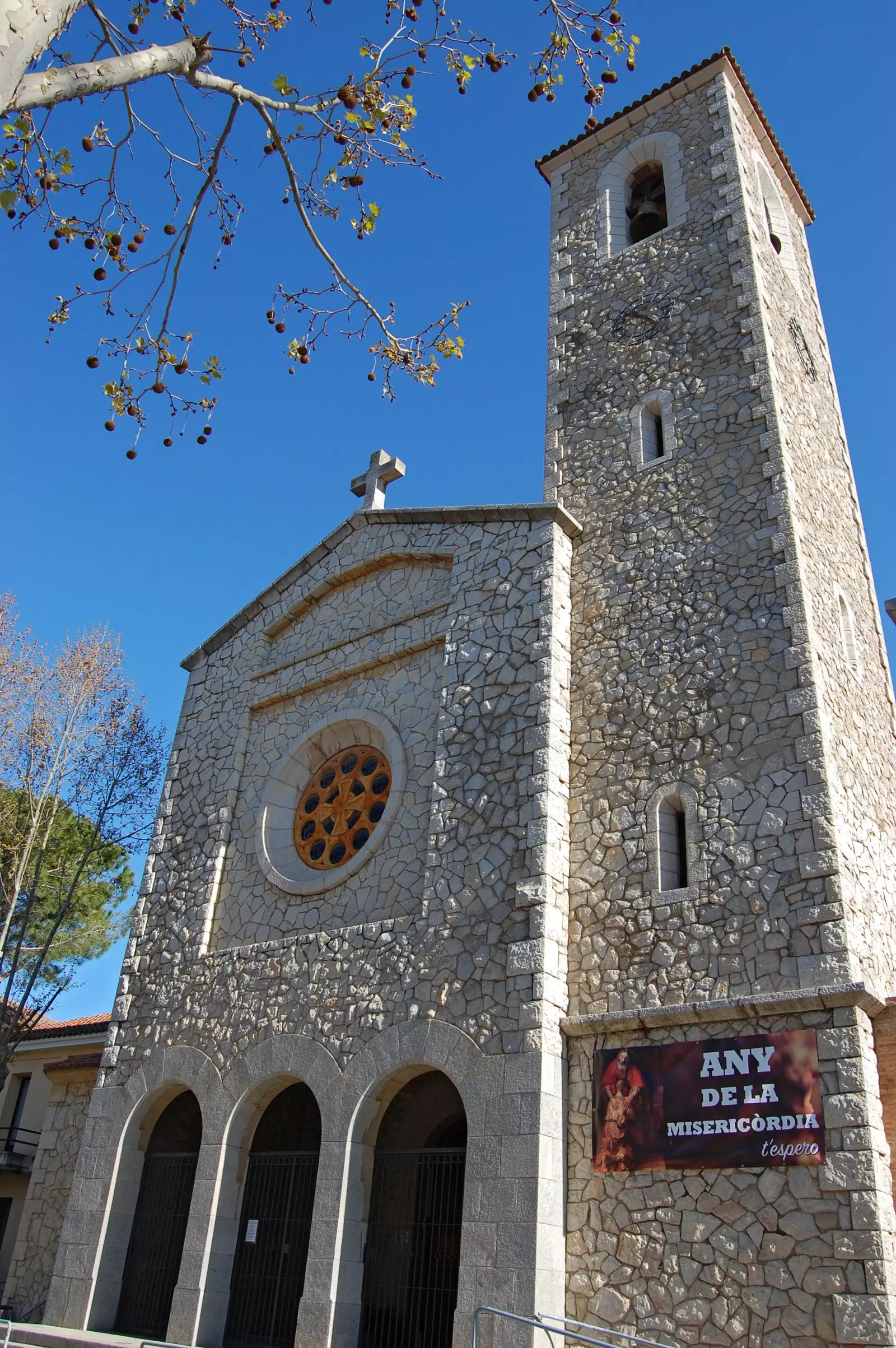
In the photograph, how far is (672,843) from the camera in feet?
32.7

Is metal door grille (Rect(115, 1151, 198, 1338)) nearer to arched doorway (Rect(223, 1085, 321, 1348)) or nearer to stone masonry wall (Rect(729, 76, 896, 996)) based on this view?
arched doorway (Rect(223, 1085, 321, 1348))

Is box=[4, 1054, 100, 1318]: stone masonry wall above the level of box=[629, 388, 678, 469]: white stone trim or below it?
below

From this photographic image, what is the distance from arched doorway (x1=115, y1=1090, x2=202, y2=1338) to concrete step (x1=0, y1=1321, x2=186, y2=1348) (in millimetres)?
311

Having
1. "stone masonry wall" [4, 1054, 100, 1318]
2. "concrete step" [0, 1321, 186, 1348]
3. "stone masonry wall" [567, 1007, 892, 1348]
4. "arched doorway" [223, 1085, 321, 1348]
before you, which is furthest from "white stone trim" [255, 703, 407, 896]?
"concrete step" [0, 1321, 186, 1348]

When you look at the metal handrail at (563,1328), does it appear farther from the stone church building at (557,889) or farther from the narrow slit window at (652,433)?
the narrow slit window at (652,433)

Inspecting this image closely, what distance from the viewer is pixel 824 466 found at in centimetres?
1322

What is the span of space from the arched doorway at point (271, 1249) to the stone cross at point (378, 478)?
8056 millimetres

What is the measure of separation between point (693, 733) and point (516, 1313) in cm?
507

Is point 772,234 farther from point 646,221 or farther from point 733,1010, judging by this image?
point 733,1010

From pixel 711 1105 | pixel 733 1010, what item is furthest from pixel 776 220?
pixel 711 1105

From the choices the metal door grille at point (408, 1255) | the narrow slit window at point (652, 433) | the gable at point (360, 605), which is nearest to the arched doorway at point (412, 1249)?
the metal door grille at point (408, 1255)

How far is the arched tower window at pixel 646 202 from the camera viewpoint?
15.4m

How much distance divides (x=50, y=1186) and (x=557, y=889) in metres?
8.28

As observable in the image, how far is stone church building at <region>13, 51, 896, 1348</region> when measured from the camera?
8.38 meters
